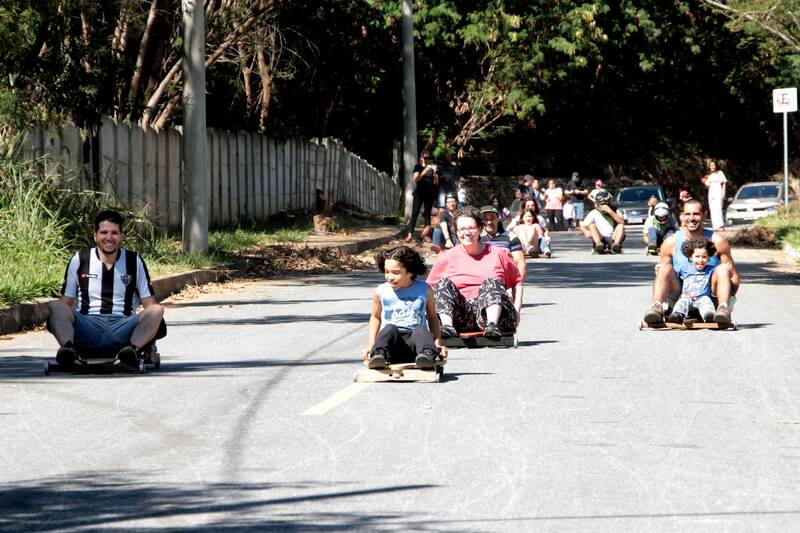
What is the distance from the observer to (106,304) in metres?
11.2

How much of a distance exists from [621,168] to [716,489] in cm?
5238

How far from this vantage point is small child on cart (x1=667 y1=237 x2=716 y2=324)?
13852 mm

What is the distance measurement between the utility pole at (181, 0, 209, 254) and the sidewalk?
793 mm

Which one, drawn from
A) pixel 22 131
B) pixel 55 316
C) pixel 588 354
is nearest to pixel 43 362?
pixel 55 316

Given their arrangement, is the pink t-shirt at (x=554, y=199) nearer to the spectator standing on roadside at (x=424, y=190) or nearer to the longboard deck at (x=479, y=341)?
the spectator standing on roadside at (x=424, y=190)

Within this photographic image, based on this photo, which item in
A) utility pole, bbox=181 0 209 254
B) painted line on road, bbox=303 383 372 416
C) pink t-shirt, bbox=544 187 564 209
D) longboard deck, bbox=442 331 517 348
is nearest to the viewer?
painted line on road, bbox=303 383 372 416

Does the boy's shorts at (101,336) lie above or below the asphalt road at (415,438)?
above

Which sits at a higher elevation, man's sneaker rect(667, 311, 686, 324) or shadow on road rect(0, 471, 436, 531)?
man's sneaker rect(667, 311, 686, 324)

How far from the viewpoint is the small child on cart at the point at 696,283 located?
45.4 ft

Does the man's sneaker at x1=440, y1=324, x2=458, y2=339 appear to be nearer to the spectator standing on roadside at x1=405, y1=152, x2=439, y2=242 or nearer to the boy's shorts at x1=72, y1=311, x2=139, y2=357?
the boy's shorts at x1=72, y1=311, x2=139, y2=357

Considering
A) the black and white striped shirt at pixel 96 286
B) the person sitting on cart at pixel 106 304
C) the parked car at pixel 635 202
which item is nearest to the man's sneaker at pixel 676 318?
the person sitting on cart at pixel 106 304

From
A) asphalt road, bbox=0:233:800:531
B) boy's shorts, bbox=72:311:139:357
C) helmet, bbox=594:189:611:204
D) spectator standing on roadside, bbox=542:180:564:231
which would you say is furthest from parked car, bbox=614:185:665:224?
boy's shorts, bbox=72:311:139:357

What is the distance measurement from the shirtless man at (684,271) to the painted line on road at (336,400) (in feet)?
14.7

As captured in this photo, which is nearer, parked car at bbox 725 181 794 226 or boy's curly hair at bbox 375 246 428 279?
boy's curly hair at bbox 375 246 428 279
